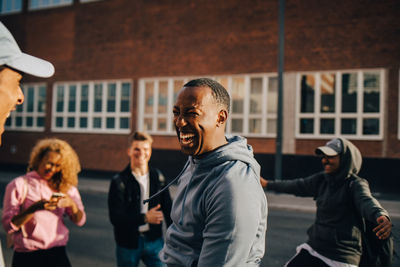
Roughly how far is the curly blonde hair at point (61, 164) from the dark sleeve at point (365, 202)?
2401 mm

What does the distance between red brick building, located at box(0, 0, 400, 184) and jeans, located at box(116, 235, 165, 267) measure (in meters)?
11.4

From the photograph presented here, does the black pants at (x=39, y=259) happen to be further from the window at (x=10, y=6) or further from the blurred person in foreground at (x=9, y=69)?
the window at (x=10, y=6)

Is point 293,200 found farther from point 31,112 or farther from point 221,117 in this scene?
point 31,112

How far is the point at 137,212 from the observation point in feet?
10.9

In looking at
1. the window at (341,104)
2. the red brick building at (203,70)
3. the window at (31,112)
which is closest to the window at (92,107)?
the red brick building at (203,70)

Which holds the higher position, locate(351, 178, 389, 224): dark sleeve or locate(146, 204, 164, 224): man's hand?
locate(351, 178, 389, 224): dark sleeve

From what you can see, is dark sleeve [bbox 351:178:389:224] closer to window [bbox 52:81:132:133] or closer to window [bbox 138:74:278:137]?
window [bbox 138:74:278:137]

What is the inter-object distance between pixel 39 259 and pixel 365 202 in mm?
2584

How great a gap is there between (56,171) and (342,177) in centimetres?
252

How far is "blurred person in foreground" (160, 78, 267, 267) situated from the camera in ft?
4.18

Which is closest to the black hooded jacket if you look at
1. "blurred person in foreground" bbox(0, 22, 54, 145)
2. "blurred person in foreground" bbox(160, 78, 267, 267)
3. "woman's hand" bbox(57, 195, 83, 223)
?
"woman's hand" bbox(57, 195, 83, 223)

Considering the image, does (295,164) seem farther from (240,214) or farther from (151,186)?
(240,214)

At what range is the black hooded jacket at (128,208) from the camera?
3.22m

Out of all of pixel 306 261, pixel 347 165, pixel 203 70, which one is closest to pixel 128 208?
pixel 306 261
